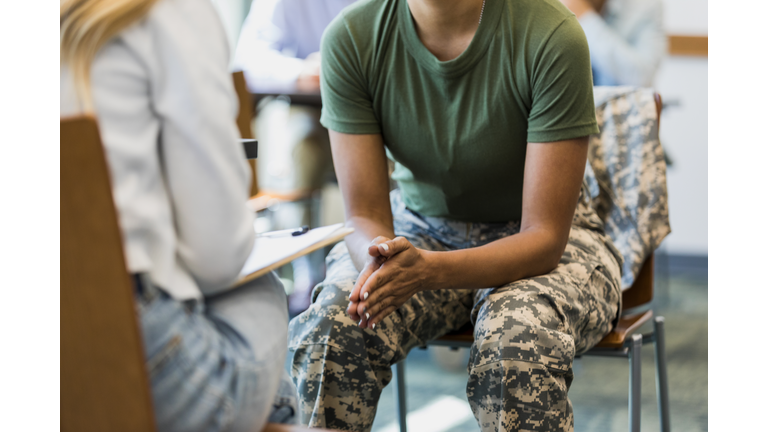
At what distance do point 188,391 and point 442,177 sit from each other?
67 centimetres

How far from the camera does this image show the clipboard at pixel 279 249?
63 centimetres

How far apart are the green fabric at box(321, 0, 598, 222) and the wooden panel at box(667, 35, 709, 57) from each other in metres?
2.45

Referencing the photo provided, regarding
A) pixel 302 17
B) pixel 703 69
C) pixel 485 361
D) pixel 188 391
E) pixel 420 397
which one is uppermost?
pixel 302 17

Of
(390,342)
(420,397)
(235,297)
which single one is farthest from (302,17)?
(235,297)

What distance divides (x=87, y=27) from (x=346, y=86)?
0.64 metres

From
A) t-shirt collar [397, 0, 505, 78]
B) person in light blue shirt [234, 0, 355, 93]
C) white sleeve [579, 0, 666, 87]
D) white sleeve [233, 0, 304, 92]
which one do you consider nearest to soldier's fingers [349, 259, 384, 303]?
t-shirt collar [397, 0, 505, 78]

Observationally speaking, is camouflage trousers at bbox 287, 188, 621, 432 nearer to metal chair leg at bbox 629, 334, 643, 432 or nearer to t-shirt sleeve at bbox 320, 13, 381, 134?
metal chair leg at bbox 629, 334, 643, 432

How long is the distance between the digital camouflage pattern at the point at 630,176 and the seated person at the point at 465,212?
9 centimetres

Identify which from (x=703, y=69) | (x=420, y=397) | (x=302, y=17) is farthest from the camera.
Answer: (x=703, y=69)

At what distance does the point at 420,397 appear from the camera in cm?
181

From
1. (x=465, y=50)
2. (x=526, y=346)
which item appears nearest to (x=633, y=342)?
(x=526, y=346)

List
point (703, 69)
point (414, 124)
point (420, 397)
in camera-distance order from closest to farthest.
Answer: point (414, 124) < point (420, 397) < point (703, 69)

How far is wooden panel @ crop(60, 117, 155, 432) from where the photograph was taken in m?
0.46
